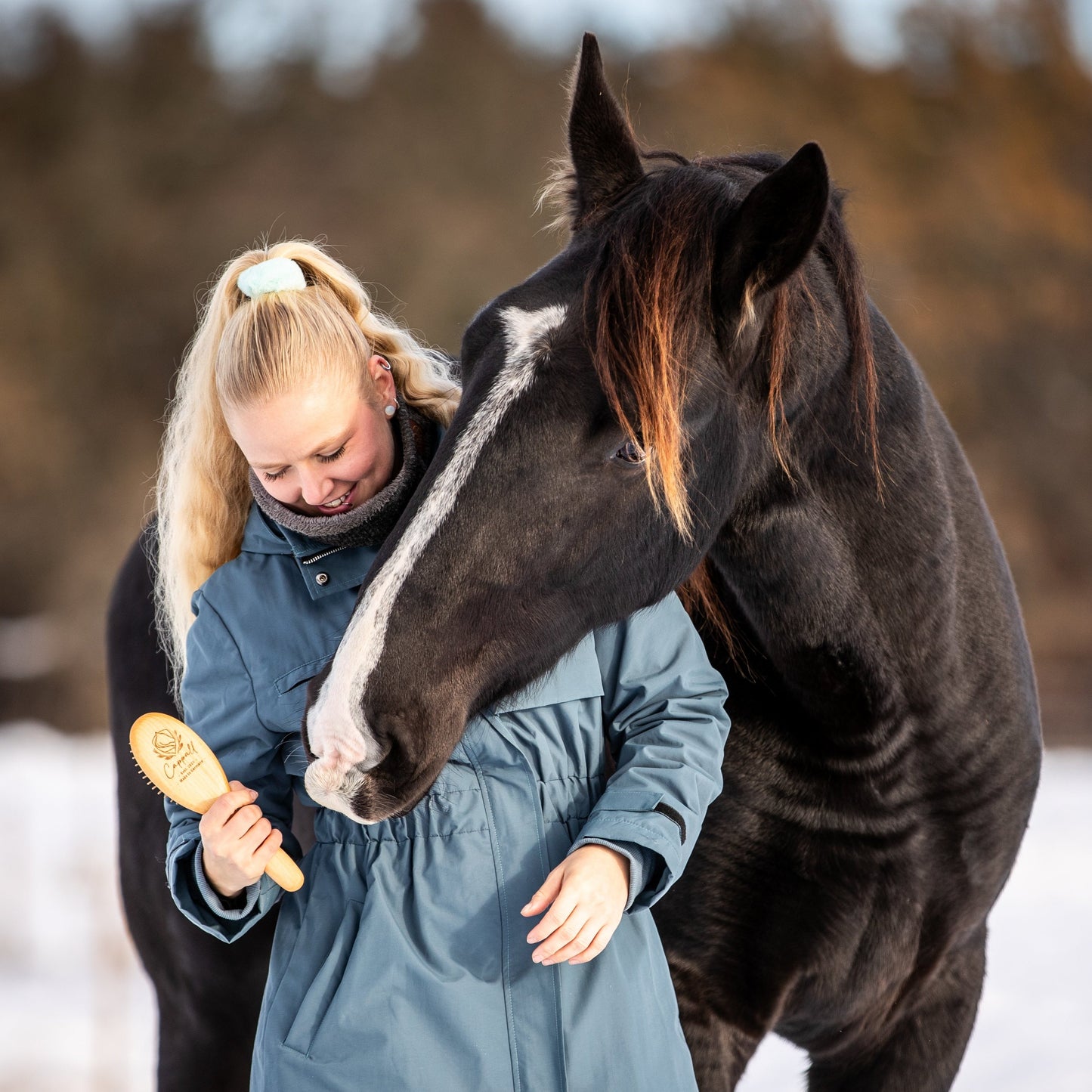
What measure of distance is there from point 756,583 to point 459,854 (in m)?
Result: 0.59

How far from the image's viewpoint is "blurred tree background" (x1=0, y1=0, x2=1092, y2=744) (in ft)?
38.4

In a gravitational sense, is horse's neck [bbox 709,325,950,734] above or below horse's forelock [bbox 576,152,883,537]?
below

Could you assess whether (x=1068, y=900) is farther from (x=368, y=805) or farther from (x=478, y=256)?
(x=478, y=256)

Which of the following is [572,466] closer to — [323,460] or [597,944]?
[323,460]

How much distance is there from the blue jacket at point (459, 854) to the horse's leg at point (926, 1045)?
2.30ft

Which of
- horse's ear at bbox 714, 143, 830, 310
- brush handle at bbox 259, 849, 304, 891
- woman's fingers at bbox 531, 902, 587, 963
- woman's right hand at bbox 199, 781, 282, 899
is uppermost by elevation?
horse's ear at bbox 714, 143, 830, 310

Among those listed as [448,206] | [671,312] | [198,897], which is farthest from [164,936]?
[448,206]

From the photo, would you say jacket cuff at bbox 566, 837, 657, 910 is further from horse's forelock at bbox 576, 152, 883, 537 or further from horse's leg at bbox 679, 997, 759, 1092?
horse's leg at bbox 679, 997, 759, 1092

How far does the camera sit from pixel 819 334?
154 centimetres

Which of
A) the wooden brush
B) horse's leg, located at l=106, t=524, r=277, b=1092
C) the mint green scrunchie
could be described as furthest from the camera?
horse's leg, located at l=106, t=524, r=277, b=1092

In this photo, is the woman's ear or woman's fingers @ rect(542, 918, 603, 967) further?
the woman's ear

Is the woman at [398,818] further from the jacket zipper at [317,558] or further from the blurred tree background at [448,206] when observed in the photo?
the blurred tree background at [448,206]

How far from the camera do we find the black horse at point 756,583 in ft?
4.25


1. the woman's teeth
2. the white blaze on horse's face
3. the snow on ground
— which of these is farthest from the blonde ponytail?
the snow on ground
